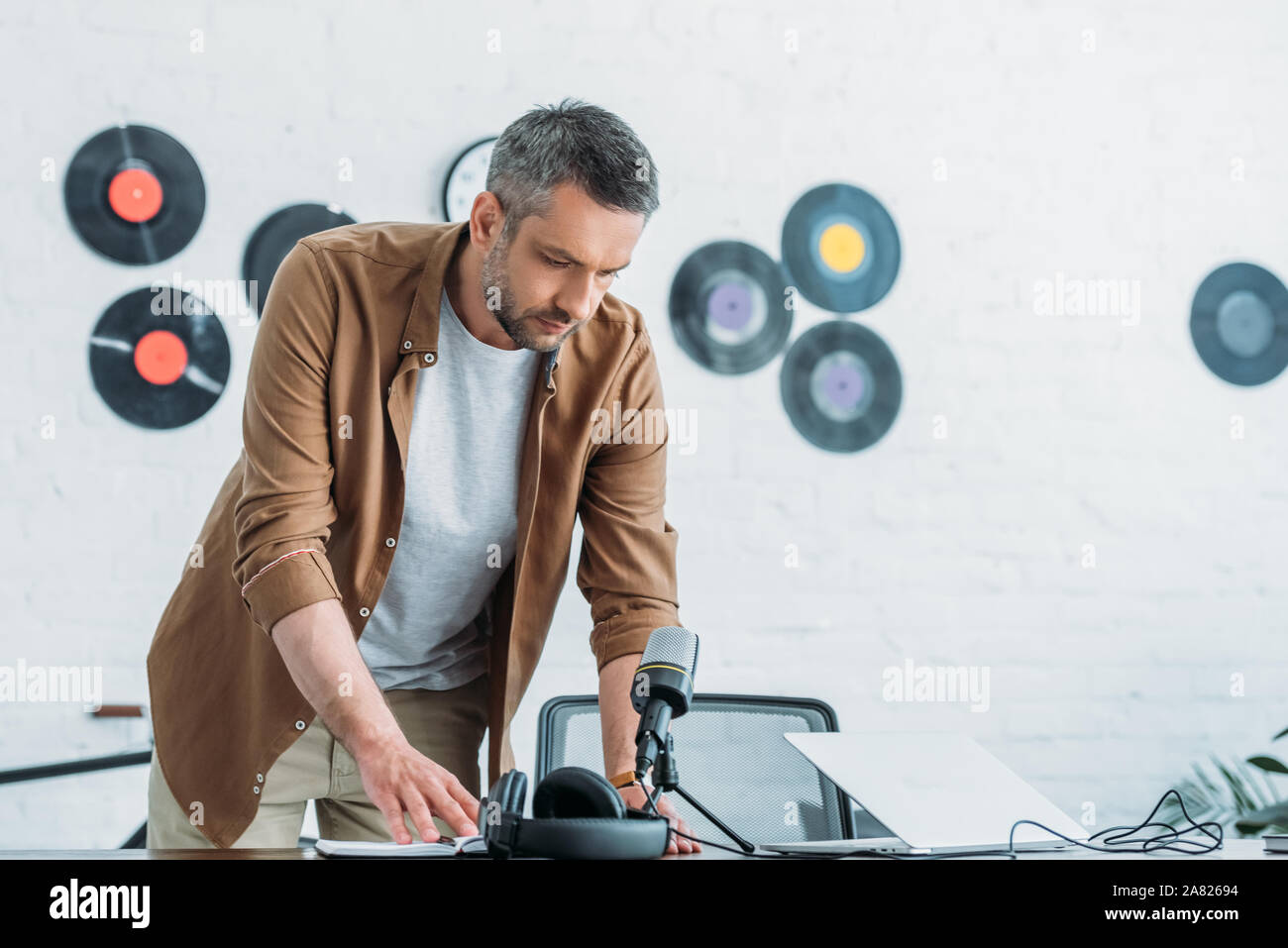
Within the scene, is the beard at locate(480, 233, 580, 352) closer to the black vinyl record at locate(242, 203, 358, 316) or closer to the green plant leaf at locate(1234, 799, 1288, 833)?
the black vinyl record at locate(242, 203, 358, 316)

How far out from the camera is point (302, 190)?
97.3 inches

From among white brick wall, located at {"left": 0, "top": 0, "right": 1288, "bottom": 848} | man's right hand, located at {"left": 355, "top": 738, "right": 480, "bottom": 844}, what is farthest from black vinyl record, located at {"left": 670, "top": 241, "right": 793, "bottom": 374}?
man's right hand, located at {"left": 355, "top": 738, "right": 480, "bottom": 844}

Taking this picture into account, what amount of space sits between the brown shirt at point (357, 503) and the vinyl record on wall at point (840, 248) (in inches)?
44.7

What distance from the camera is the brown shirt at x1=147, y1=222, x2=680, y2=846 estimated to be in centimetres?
130

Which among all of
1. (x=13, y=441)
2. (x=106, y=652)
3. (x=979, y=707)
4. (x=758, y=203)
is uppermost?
(x=758, y=203)

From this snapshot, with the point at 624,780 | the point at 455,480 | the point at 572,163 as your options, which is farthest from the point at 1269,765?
the point at 572,163

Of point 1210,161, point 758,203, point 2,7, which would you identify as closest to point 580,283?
point 758,203

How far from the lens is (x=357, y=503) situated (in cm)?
137

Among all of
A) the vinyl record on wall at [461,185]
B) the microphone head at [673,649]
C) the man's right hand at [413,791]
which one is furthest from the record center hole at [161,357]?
the microphone head at [673,649]

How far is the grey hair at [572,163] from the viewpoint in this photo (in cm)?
126

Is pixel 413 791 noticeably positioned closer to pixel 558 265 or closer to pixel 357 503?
pixel 357 503

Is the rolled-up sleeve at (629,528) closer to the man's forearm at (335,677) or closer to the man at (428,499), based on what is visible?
the man at (428,499)
